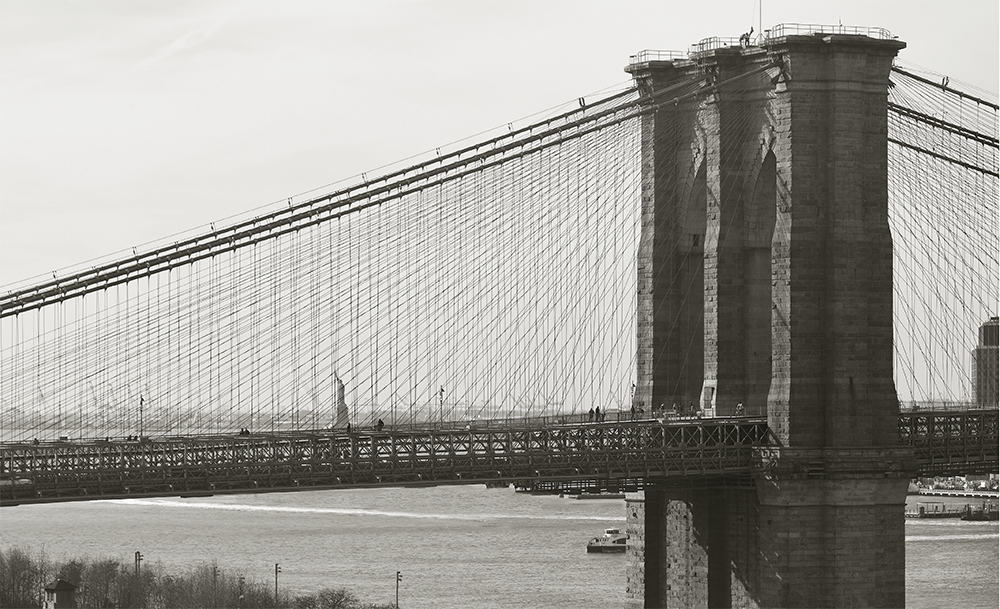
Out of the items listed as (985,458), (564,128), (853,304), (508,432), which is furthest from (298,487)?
(985,458)

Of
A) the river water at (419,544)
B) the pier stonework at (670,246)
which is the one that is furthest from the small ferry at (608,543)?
the pier stonework at (670,246)

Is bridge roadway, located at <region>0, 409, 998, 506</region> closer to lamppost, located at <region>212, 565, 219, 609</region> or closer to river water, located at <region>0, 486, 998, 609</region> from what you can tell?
lamppost, located at <region>212, 565, 219, 609</region>

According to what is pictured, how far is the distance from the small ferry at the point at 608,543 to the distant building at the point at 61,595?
4532 cm

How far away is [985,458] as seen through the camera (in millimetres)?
65750

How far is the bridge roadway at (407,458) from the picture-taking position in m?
49.8

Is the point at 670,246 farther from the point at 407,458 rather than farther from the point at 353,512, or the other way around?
the point at 353,512

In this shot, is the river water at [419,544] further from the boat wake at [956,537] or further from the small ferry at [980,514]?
the small ferry at [980,514]

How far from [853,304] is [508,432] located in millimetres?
11062

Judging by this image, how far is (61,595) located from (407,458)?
27982 millimetres

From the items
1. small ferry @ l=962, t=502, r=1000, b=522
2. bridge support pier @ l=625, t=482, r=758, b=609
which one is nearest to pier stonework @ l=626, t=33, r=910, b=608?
bridge support pier @ l=625, t=482, r=758, b=609

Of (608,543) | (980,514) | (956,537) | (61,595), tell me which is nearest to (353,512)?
(608,543)

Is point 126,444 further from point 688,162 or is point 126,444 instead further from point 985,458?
point 985,458

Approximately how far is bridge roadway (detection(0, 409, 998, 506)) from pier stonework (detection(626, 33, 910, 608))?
1.54 meters

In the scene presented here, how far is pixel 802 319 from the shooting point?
58812 mm
